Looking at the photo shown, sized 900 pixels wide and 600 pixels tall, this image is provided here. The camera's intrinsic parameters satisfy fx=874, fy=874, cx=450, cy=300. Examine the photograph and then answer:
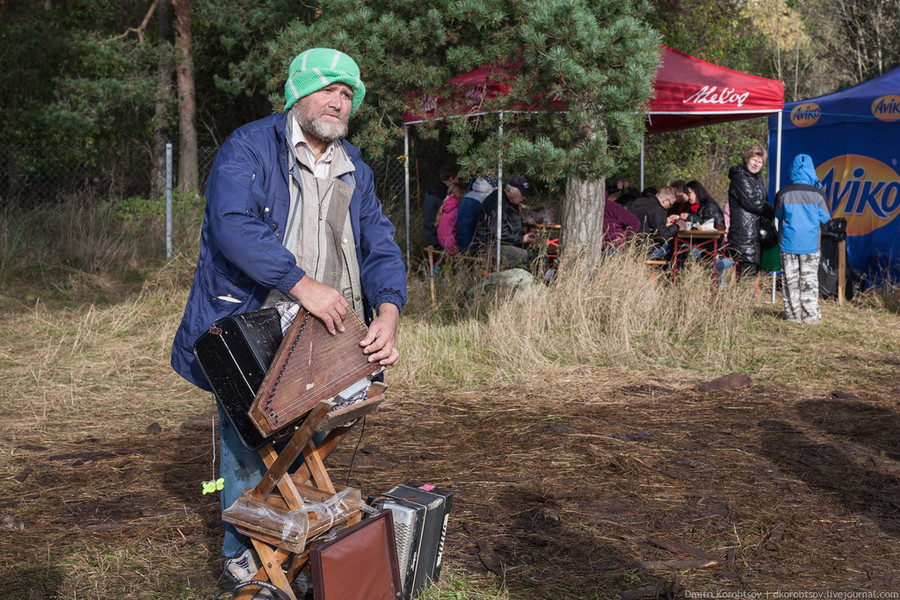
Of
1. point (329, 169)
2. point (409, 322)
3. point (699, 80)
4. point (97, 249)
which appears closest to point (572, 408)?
point (409, 322)

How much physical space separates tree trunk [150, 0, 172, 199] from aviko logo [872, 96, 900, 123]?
12098 mm

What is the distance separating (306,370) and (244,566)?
2.82ft

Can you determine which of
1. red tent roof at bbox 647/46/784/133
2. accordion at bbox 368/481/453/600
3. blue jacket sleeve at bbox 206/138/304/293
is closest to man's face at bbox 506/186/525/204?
red tent roof at bbox 647/46/784/133

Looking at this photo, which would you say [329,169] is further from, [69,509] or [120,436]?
[120,436]

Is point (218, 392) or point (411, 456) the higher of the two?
point (218, 392)

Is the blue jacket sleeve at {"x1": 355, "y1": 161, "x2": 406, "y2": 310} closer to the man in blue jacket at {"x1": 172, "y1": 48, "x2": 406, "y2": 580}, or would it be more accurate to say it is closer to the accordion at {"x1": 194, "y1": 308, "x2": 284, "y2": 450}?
the man in blue jacket at {"x1": 172, "y1": 48, "x2": 406, "y2": 580}

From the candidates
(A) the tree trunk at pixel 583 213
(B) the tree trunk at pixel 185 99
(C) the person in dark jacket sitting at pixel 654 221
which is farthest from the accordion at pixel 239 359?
(B) the tree trunk at pixel 185 99

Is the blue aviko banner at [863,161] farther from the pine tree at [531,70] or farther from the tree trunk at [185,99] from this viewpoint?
the tree trunk at [185,99]

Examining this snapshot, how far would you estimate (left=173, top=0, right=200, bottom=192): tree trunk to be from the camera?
16656mm

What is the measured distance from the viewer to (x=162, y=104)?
17.3 meters

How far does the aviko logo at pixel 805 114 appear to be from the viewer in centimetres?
1157

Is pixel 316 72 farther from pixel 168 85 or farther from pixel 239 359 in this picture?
pixel 168 85

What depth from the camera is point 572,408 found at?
607 centimetres

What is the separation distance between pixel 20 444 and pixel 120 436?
0.57 meters
